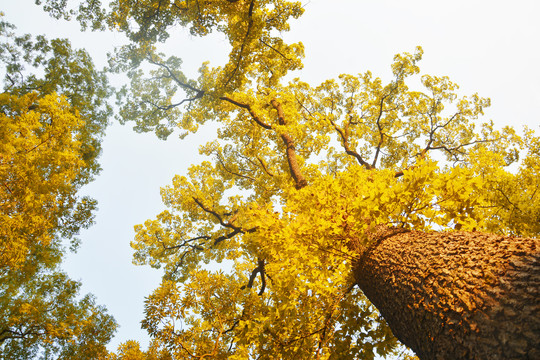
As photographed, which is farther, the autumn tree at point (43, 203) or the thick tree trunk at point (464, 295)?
the autumn tree at point (43, 203)

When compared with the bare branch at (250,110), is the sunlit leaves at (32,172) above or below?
below

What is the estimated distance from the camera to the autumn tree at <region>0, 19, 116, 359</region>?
20.7ft

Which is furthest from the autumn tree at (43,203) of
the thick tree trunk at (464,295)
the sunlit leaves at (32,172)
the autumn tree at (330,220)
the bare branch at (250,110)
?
the thick tree trunk at (464,295)

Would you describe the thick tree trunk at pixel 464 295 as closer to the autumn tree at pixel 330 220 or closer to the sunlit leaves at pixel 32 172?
the autumn tree at pixel 330 220

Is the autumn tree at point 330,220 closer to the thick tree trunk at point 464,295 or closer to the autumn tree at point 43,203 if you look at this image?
the thick tree trunk at point 464,295

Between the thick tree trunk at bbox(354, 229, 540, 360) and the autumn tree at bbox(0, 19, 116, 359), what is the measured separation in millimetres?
7694

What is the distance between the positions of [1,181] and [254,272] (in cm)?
688

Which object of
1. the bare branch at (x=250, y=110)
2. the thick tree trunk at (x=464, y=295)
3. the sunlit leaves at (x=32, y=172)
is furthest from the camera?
the bare branch at (x=250, y=110)

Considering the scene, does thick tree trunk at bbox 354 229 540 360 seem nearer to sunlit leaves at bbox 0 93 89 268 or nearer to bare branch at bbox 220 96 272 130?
bare branch at bbox 220 96 272 130

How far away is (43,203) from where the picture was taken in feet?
23.4

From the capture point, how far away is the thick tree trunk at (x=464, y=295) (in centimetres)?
142

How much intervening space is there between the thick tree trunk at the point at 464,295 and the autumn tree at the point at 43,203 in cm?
769

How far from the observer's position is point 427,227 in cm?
294

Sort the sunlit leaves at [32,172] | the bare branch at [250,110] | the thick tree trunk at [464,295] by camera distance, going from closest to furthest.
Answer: the thick tree trunk at [464,295] < the sunlit leaves at [32,172] < the bare branch at [250,110]
